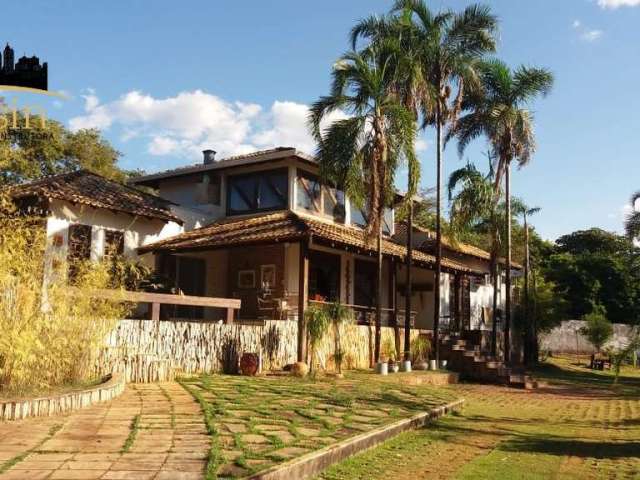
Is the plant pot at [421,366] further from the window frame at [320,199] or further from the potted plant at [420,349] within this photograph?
the window frame at [320,199]

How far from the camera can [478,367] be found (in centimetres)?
1869

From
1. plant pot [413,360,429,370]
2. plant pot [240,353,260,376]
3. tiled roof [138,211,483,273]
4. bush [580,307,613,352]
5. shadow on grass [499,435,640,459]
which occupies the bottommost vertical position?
shadow on grass [499,435,640,459]

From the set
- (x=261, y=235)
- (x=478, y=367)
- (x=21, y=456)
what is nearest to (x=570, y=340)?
(x=478, y=367)

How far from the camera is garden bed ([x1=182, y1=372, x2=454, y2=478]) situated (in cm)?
576

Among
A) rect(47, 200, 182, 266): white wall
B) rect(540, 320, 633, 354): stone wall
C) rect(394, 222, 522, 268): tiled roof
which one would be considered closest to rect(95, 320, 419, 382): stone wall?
rect(47, 200, 182, 266): white wall

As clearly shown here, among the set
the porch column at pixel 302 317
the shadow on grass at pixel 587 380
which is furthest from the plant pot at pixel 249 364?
the shadow on grass at pixel 587 380

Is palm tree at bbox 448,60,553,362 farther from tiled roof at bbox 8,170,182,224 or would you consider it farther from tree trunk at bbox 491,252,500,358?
tiled roof at bbox 8,170,182,224

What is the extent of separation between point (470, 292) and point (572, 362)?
889 cm

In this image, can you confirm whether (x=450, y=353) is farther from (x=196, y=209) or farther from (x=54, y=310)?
(x=54, y=310)

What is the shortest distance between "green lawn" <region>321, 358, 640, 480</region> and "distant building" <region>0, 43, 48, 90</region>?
240 inches

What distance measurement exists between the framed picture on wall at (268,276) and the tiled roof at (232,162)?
317 centimetres

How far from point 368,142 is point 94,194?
695 cm

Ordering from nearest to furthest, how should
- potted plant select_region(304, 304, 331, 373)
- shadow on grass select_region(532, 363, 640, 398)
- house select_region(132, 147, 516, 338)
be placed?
potted plant select_region(304, 304, 331, 373)
house select_region(132, 147, 516, 338)
shadow on grass select_region(532, 363, 640, 398)

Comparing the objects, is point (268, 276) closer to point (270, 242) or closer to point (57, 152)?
point (270, 242)
